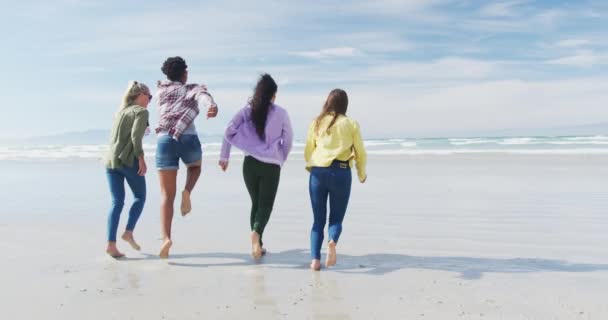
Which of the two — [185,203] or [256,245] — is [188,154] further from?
[256,245]

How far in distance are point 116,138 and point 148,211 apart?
3.28m

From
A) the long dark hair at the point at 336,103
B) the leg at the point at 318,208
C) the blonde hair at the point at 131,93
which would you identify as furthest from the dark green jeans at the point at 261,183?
the blonde hair at the point at 131,93

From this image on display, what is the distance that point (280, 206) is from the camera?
8.98 meters

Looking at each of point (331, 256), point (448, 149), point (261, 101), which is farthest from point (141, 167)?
point (448, 149)

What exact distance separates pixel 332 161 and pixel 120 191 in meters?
2.08

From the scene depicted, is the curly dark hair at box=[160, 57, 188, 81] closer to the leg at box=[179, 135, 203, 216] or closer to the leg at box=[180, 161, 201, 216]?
the leg at box=[179, 135, 203, 216]

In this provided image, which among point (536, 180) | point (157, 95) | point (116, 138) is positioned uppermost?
point (157, 95)

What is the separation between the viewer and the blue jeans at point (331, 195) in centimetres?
501

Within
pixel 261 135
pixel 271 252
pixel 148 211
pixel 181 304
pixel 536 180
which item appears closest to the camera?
pixel 181 304

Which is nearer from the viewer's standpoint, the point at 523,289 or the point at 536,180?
the point at 523,289

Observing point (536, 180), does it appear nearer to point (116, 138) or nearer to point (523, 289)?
point (523, 289)

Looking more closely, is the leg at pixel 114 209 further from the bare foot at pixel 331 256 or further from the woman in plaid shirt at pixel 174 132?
the bare foot at pixel 331 256

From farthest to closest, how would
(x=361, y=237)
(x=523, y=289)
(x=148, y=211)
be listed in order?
(x=148, y=211)
(x=361, y=237)
(x=523, y=289)

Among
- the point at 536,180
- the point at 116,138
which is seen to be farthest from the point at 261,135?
the point at 536,180
